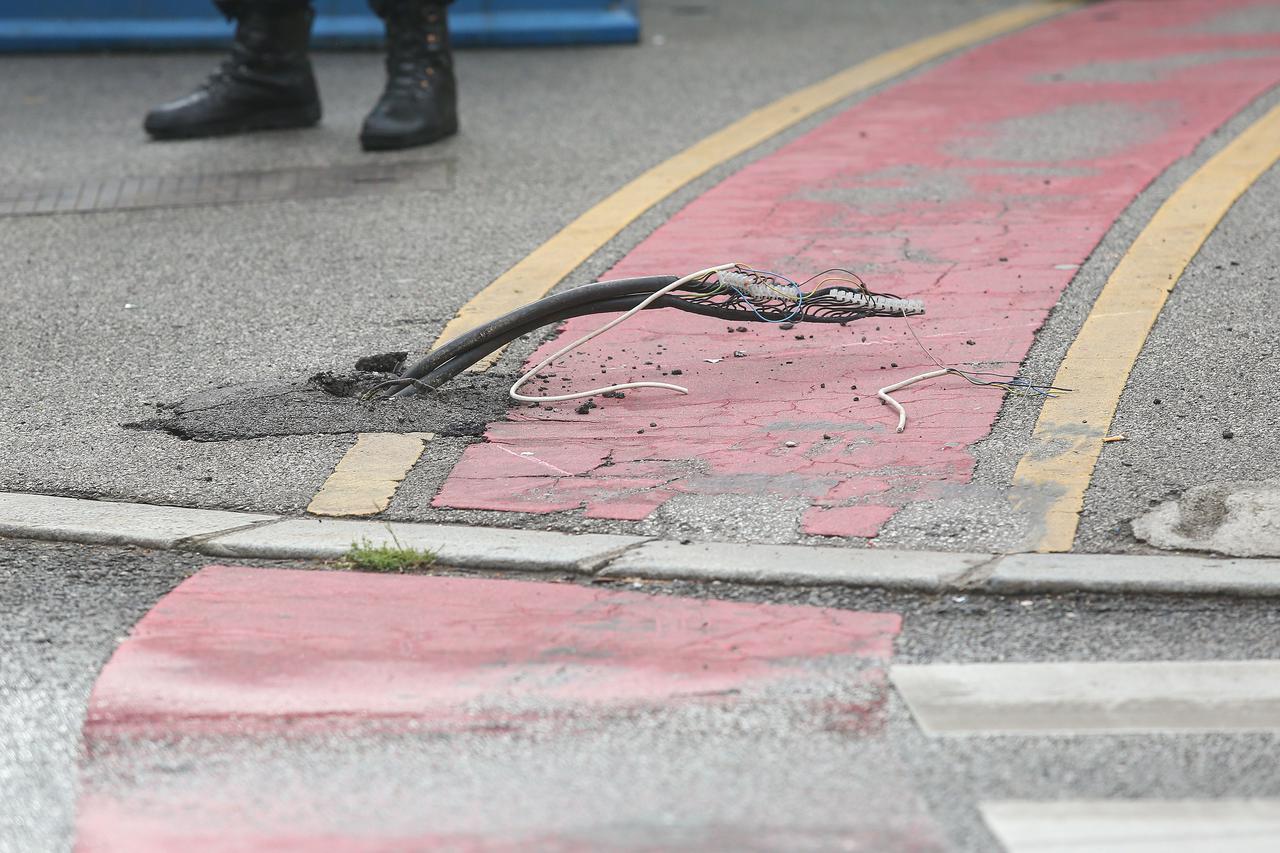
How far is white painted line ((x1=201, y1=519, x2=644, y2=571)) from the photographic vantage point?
339 cm

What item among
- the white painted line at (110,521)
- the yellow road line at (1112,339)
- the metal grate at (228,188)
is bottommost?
the metal grate at (228,188)

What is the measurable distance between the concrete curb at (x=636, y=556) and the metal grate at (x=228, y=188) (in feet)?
9.73

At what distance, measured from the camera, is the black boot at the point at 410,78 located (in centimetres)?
708

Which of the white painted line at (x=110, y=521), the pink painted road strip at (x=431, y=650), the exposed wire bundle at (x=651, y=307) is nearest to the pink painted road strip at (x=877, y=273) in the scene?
the exposed wire bundle at (x=651, y=307)

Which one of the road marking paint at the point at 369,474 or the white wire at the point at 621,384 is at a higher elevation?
the white wire at the point at 621,384

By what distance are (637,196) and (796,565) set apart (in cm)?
321

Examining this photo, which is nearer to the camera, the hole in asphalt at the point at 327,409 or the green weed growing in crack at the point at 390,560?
the green weed growing in crack at the point at 390,560

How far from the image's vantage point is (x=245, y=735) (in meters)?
2.79

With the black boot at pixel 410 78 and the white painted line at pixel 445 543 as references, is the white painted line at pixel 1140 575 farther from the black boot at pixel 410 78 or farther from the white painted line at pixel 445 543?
the black boot at pixel 410 78

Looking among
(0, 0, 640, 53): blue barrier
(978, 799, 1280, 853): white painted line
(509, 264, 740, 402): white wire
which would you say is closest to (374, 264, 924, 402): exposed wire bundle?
(509, 264, 740, 402): white wire

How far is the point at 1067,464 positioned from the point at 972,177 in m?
2.82

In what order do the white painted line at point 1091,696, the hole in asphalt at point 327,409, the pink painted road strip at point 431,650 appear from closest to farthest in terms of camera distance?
the white painted line at point 1091,696 → the pink painted road strip at point 431,650 → the hole in asphalt at point 327,409

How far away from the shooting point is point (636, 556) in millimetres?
3377

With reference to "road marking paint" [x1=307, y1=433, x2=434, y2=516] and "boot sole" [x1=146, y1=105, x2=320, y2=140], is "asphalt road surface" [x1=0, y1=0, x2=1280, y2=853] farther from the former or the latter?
"boot sole" [x1=146, y1=105, x2=320, y2=140]
